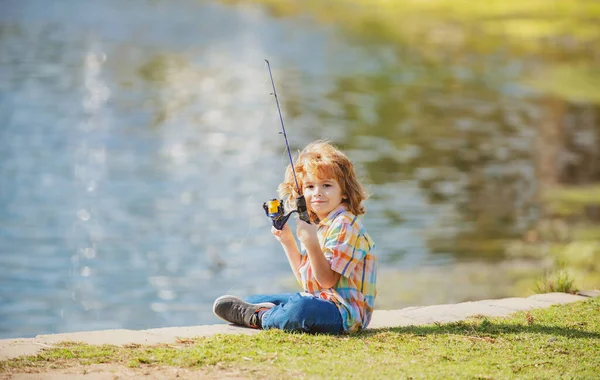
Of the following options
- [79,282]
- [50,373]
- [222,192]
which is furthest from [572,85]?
[50,373]

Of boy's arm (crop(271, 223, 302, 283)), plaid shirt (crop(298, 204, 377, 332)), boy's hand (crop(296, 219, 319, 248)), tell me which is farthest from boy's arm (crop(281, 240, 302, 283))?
boy's hand (crop(296, 219, 319, 248))

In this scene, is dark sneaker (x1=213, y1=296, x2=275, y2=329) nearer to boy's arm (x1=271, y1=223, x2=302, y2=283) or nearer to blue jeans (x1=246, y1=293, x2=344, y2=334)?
blue jeans (x1=246, y1=293, x2=344, y2=334)

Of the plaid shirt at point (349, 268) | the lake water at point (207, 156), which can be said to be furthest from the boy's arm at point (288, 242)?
the lake water at point (207, 156)

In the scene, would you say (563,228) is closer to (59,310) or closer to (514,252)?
(514,252)

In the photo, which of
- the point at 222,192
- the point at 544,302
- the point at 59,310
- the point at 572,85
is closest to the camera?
the point at 544,302

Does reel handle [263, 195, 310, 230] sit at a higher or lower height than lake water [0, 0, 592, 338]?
lower

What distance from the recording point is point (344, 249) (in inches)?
237

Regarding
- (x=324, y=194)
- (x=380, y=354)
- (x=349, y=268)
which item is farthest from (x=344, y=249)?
(x=380, y=354)

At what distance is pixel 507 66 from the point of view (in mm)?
36938

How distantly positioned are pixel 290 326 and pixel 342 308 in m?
0.33

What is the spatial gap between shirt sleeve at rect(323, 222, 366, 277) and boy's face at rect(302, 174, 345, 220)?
0.18 m

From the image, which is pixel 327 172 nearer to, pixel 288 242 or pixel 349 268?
pixel 288 242

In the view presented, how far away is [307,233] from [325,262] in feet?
0.93

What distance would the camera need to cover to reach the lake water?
14.0 meters
